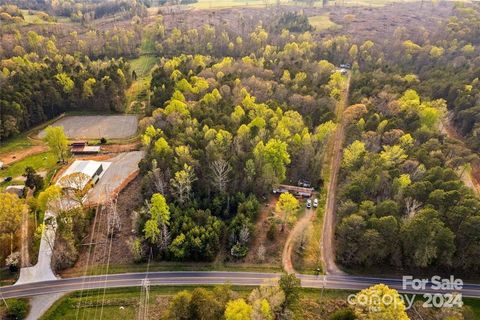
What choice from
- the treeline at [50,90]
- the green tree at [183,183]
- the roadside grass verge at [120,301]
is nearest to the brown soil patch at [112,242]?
the roadside grass verge at [120,301]

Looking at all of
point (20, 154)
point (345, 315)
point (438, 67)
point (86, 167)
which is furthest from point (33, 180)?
point (438, 67)

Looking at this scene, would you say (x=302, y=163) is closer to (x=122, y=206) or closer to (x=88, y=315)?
(x=122, y=206)

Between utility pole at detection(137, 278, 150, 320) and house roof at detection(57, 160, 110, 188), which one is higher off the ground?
house roof at detection(57, 160, 110, 188)

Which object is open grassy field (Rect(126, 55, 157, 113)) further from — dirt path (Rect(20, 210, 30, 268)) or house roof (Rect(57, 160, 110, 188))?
dirt path (Rect(20, 210, 30, 268))

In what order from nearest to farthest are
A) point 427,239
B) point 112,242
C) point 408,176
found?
point 427,239 → point 112,242 → point 408,176

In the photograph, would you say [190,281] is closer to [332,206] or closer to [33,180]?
[332,206]

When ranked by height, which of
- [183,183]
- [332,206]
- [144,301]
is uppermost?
[183,183]

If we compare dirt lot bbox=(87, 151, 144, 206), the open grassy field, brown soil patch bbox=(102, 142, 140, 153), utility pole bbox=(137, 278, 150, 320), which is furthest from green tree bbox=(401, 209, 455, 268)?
the open grassy field
